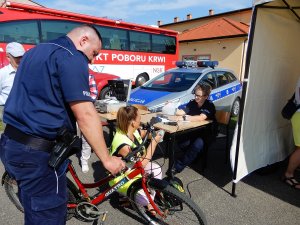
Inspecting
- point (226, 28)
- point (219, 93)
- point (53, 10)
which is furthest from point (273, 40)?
point (226, 28)

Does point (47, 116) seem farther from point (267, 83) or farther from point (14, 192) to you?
point (267, 83)

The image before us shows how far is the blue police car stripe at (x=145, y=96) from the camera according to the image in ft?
18.8

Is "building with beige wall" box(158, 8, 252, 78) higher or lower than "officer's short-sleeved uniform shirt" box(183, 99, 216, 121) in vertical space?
higher

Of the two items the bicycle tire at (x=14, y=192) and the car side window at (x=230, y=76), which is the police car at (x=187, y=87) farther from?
the bicycle tire at (x=14, y=192)

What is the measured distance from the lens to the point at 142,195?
8.36ft

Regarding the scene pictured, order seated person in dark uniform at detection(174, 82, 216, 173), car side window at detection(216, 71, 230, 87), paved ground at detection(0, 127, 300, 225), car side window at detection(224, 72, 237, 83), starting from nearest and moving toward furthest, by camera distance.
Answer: paved ground at detection(0, 127, 300, 225) → seated person in dark uniform at detection(174, 82, 216, 173) → car side window at detection(216, 71, 230, 87) → car side window at detection(224, 72, 237, 83)

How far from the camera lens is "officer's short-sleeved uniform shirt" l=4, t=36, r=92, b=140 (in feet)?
4.71

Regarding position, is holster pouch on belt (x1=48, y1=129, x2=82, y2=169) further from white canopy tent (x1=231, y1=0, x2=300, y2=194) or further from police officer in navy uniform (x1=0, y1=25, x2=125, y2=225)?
white canopy tent (x1=231, y1=0, x2=300, y2=194)

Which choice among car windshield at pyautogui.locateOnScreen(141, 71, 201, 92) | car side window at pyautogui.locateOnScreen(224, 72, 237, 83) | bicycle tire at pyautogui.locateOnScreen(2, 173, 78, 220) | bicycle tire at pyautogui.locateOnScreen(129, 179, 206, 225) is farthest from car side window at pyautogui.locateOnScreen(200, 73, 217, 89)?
bicycle tire at pyautogui.locateOnScreen(2, 173, 78, 220)

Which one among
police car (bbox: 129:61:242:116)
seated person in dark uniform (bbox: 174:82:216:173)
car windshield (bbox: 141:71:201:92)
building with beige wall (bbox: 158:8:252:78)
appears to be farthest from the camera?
building with beige wall (bbox: 158:8:252:78)

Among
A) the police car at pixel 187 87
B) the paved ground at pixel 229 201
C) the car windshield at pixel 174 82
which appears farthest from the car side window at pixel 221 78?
the paved ground at pixel 229 201

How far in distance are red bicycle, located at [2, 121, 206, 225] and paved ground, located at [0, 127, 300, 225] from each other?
0.26 meters

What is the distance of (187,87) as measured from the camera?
235 inches

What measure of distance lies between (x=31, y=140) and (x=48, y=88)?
1.13 ft
